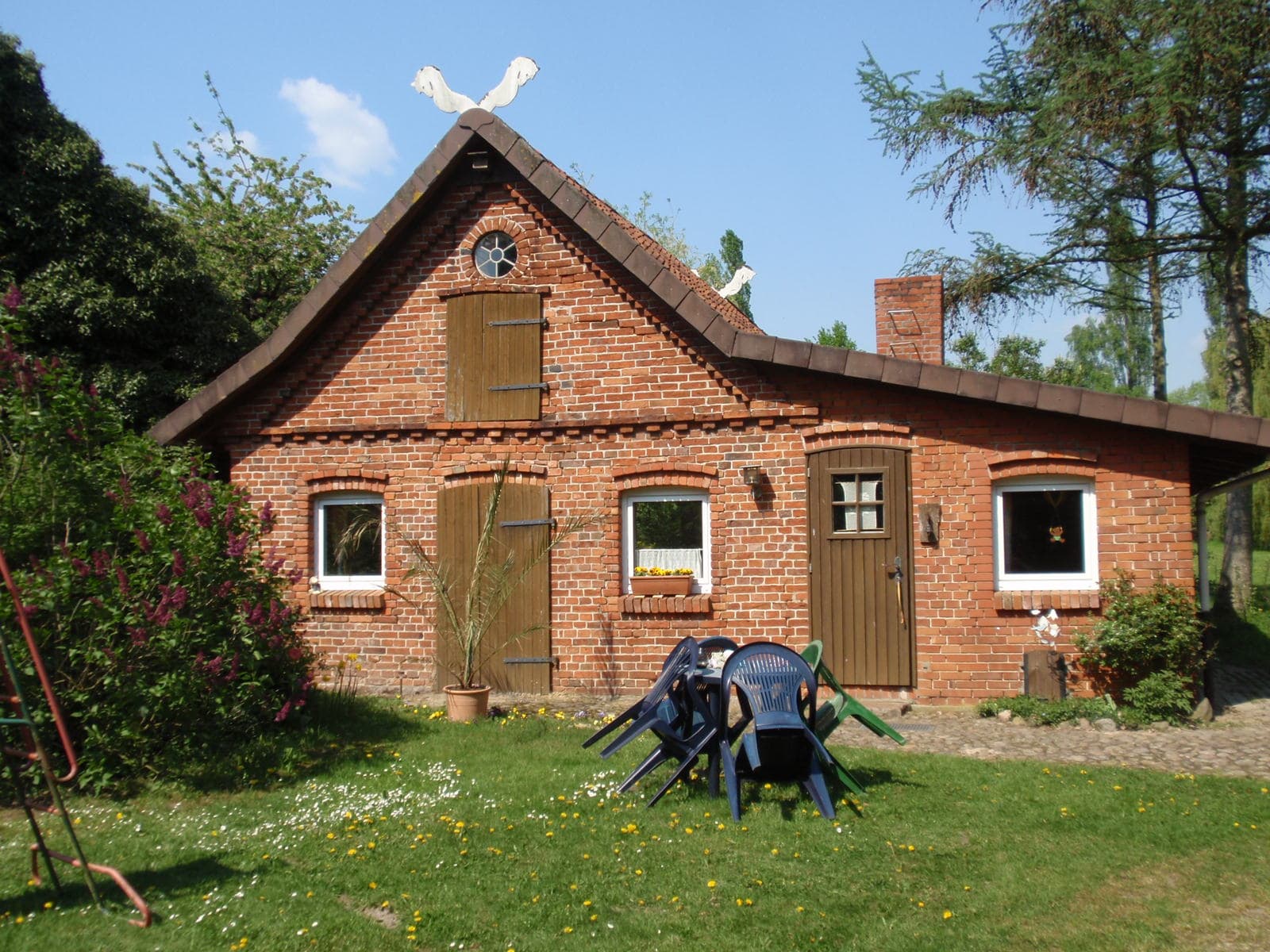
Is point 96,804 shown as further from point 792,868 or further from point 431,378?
point 431,378

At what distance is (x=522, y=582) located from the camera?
38.2 feet

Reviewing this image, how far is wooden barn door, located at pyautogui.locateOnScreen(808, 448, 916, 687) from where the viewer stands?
1061 cm

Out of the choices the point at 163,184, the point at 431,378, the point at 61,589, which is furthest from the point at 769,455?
the point at 163,184

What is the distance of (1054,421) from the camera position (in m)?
10.2

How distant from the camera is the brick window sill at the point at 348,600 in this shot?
39.3 ft

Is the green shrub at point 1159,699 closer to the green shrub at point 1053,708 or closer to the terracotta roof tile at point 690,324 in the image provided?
the green shrub at point 1053,708

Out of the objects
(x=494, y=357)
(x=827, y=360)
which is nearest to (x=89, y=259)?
(x=494, y=357)

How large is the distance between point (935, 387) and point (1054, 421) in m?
1.18

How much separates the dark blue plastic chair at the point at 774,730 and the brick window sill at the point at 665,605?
13.7 feet

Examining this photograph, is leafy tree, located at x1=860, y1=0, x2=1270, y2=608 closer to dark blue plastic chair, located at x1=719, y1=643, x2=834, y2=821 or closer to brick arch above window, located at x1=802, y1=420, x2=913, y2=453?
brick arch above window, located at x1=802, y1=420, x2=913, y2=453

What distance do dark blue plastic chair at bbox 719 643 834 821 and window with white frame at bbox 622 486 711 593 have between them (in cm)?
448

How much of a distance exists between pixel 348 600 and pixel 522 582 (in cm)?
202

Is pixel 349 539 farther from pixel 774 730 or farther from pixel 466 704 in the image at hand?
pixel 774 730

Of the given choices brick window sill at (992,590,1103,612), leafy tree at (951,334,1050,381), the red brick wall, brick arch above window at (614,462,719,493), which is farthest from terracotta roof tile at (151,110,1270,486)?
leafy tree at (951,334,1050,381)
